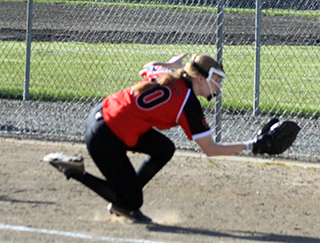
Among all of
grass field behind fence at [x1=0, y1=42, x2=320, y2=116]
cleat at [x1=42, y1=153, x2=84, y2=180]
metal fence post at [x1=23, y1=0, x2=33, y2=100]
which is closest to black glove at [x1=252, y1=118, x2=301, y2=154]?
cleat at [x1=42, y1=153, x2=84, y2=180]

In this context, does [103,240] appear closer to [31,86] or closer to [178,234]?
[178,234]

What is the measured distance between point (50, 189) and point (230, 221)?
69.7 inches

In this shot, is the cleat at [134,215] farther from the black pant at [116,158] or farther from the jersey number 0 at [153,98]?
the jersey number 0 at [153,98]

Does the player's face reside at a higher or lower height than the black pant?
higher

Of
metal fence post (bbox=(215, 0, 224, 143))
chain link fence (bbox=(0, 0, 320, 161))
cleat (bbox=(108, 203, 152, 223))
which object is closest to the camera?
cleat (bbox=(108, 203, 152, 223))

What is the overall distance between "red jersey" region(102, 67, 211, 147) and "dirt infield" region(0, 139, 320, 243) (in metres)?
0.79

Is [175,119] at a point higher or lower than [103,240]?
higher

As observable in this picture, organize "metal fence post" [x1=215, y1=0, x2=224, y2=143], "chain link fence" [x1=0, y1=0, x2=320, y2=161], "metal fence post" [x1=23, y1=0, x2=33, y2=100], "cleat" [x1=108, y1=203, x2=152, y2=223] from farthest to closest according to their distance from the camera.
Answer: "metal fence post" [x1=23, y1=0, x2=33, y2=100] < "chain link fence" [x1=0, y1=0, x2=320, y2=161] < "metal fence post" [x1=215, y1=0, x2=224, y2=143] < "cleat" [x1=108, y1=203, x2=152, y2=223]

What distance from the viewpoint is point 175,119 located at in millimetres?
4262

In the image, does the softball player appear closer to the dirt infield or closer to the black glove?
the black glove

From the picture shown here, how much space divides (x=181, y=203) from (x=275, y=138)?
1210mm

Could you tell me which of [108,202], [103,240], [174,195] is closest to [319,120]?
[174,195]

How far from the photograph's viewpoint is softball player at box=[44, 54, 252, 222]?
13.9 feet

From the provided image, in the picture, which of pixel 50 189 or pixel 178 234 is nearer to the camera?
pixel 178 234
